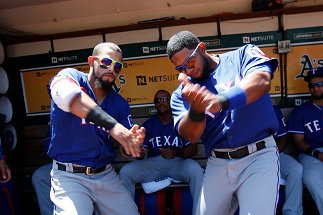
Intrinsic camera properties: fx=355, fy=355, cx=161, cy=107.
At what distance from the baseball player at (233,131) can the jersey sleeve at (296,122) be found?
186 centimetres

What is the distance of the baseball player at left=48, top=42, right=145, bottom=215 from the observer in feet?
8.64

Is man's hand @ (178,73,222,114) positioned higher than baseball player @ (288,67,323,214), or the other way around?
man's hand @ (178,73,222,114)

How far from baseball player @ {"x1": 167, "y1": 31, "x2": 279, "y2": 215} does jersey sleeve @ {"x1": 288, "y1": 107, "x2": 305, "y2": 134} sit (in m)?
1.86

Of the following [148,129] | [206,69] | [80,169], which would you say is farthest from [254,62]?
[148,129]

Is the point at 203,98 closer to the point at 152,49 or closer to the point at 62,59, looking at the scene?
the point at 152,49

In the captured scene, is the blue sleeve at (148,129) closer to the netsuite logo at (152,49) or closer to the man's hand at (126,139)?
the netsuite logo at (152,49)

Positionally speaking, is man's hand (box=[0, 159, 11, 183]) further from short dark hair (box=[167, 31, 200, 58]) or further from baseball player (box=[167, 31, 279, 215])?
short dark hair (box=[167, 31, 200, 58])

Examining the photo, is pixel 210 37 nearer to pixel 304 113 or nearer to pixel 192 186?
pixel 304 113

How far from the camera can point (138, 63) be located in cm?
461

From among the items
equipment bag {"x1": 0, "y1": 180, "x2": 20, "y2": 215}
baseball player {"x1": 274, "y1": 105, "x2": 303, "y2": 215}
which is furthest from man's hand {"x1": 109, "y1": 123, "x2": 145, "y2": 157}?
equipment bag {"x1": 0, "y1": 180, "x2": 20, "y2": 215}

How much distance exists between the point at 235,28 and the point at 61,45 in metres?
2.28

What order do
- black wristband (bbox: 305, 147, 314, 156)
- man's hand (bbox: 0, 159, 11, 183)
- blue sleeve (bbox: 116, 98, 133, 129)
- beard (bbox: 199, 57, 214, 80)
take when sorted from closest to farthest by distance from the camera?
1. beard (bbox: 199, 57, 214, 80)
2. blue sleeve (bbox: 116, 98, 133, 129)
3. man's hand (bbox: 0, 159, 11, 183)
4. black wristband (bbox: 305, 147, 314, 156)

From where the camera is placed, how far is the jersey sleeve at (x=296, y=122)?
13.6 ft

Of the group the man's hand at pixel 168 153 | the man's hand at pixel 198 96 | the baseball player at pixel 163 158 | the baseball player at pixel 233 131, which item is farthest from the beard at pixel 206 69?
the man's hand at pixel 168 153
